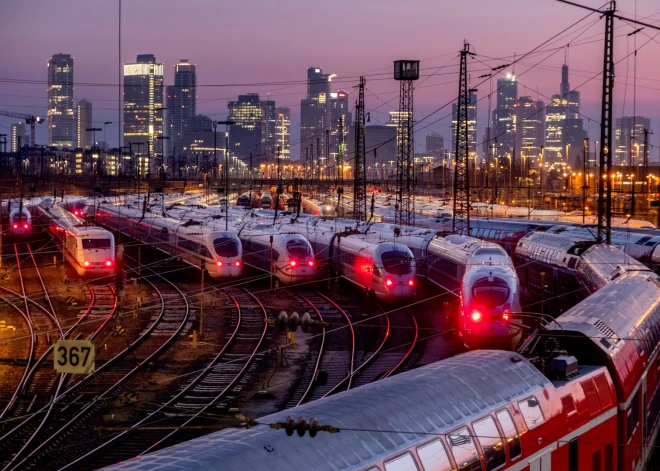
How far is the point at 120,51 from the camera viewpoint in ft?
55.6

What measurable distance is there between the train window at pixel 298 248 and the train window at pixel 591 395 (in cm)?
2659

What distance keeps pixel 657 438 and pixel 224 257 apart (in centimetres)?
2519

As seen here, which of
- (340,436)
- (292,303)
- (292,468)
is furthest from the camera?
(292,303)

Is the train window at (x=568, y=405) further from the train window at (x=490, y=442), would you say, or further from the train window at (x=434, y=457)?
the train window at (x=434, y=457)

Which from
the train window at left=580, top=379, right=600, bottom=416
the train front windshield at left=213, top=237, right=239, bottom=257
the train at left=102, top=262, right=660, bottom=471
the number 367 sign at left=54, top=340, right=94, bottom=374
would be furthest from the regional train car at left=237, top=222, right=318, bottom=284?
the train window at left=580, top=379, right=600, bottom=416

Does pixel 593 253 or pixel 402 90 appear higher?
pixel 402 90

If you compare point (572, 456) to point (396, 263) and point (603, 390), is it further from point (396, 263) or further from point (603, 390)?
point (396, 263)

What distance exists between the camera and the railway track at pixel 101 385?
15883mm

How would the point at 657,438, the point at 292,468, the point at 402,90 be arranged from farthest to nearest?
the point at 402,90 → the point at 657,438 → the point at 292,468

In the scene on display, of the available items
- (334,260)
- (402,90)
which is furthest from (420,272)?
(402,90)

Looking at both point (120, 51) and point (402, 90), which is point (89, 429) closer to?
point (120, 51)

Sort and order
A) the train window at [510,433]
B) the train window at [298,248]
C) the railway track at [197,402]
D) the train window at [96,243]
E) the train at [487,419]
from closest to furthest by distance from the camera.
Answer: the train at [487,419]
the train window at [510,433]
the railway track at [197,402]
the train window at [298,248]
the train window at [96,243]

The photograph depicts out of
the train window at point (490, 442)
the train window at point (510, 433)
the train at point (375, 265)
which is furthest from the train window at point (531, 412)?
the train at point (375, 265)

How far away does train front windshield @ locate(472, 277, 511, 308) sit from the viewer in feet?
77.4
